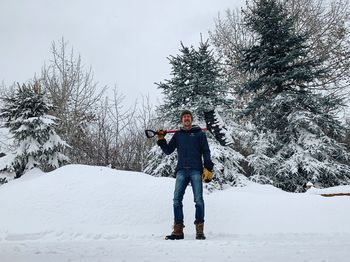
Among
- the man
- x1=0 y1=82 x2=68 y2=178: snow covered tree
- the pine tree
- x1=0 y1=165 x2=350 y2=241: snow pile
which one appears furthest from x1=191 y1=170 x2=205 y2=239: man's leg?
the pine tree

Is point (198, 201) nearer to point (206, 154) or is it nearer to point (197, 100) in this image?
point (206, 154)

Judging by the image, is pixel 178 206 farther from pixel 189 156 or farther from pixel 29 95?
pixel 29 95

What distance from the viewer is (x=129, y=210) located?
642cm

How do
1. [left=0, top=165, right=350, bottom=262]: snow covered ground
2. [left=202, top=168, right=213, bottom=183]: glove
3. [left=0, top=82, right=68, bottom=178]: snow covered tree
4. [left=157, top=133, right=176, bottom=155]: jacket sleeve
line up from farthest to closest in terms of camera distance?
[left=0, top=82, right=68, bottom=178]: snow covered tree, [left=157, top=133, right=176, bottom=155]: jacket sleeve, [left=202, top=168, right=213, bottom=183]: glove, [left=0, top=165, right=350, bottom=262]: snow covered ground

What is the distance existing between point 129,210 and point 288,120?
805cm

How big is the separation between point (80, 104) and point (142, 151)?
18.0ft

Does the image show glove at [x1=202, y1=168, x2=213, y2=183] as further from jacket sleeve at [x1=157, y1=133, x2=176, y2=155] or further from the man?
jacket sleeve at [x1=157, y1=133, x2=176, y2=155]

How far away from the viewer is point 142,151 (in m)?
17.5

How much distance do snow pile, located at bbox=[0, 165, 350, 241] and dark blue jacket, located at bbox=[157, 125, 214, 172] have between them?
1115mm

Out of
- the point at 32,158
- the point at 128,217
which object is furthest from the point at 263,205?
the point at 32,158

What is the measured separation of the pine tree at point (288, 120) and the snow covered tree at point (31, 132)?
21.2 ft

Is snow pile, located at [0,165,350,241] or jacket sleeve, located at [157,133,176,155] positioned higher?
jacket sleeve, located at [157,133,176,155]

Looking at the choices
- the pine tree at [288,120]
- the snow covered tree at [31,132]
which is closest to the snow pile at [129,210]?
the snow covered tree at [31,132]

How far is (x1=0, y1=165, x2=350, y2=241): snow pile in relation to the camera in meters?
5.84
